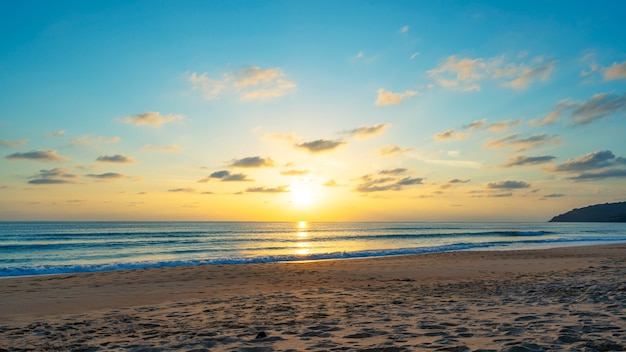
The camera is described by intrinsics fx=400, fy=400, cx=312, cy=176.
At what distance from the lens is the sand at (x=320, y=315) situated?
5.73 m

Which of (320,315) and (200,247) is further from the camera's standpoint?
(200,247)

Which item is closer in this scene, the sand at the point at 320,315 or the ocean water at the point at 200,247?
the sand at the point at 320,315

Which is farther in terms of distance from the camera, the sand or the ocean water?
the ocean water

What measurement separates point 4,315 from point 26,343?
147 inches

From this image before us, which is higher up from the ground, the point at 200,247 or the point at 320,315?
the point at 320,315

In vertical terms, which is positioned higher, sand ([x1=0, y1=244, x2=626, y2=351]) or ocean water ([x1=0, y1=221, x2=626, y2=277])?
sand ([x1=0, y1=244, x2=626, y2=351])

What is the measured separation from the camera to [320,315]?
314 inches

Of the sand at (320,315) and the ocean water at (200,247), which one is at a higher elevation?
the sand at (320,315)

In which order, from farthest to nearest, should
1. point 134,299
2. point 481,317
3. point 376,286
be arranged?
1. point 376,286
2. point 134,299
3. point 481,317

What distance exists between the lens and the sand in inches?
225

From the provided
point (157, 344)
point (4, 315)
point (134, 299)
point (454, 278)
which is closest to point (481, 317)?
point (157, 344)

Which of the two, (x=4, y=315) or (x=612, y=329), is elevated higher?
(x=612, y=329)

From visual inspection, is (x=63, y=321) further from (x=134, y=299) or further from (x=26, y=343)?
(x=134, y=299)

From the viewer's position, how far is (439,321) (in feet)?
22.6
